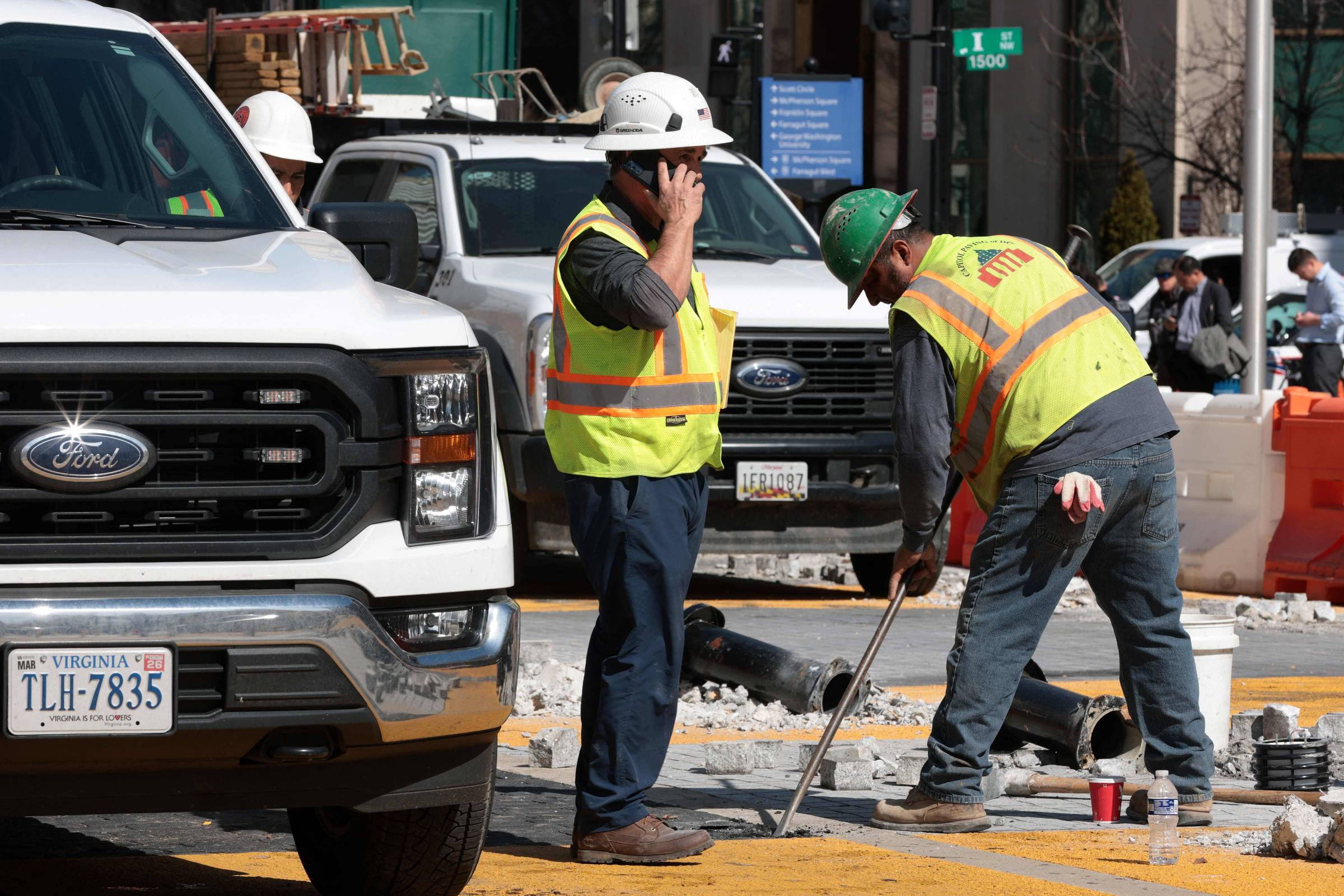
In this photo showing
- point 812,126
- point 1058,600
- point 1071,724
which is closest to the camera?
point 1058,600

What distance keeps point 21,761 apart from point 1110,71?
34.1 m

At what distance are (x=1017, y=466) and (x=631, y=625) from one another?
45.9 inches

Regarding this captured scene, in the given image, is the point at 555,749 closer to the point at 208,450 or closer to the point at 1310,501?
the point at 208,450

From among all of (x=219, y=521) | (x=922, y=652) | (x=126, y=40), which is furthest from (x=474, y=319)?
(x=219, y=521)

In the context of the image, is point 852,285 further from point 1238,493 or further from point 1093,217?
point 1093,217

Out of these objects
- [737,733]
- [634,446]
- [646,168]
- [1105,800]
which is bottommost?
[737,733]

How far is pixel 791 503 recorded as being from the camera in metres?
11.6

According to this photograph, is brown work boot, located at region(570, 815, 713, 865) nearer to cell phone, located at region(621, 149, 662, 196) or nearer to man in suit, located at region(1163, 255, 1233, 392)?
cell phone, located at region(621, 149, 662, 196)

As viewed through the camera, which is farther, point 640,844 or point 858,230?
point 858,230

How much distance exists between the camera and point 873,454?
1181 centimetres

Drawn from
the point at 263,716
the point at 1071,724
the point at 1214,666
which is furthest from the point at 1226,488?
the point at 263,716

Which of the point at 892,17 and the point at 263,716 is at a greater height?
the point at 892,17

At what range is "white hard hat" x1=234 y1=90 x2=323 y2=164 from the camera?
27.0ft

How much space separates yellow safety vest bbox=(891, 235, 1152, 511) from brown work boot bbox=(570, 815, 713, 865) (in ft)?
4.37
